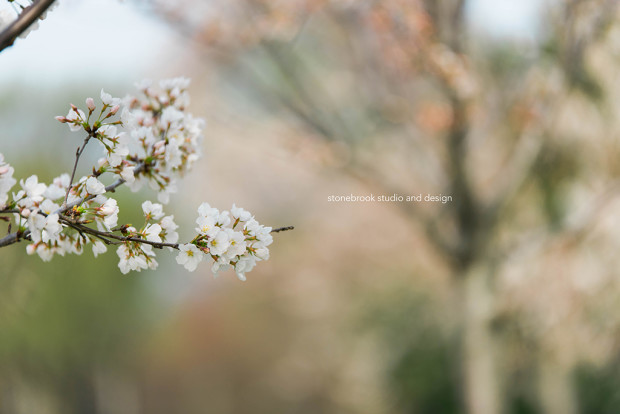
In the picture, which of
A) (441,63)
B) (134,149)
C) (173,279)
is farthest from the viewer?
(173,279)

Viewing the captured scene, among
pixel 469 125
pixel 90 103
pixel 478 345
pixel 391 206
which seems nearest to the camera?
pixel 90 103

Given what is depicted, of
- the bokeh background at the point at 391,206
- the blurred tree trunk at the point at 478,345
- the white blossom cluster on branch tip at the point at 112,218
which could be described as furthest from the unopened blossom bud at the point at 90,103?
the blurred tree trunk at the point at 478,345

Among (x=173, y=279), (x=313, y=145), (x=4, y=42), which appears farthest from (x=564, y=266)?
(x=173, y=279)

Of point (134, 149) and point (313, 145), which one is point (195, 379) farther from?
point (134, 149)

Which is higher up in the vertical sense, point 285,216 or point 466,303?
point 285,216

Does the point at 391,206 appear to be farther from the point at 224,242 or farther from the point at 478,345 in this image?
the point at 224,242

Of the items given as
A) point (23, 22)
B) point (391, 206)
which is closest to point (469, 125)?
point (391, 206)
